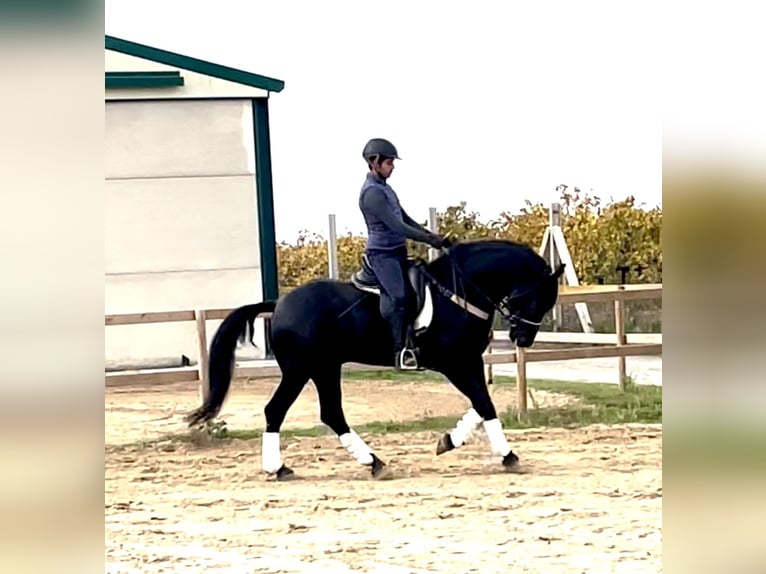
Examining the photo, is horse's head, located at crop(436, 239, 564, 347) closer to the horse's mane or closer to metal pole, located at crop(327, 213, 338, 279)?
the horse's mane

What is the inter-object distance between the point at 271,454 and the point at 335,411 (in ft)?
1.25

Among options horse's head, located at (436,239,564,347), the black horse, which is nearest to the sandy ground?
the black horse

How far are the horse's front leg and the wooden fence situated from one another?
676 millimetres

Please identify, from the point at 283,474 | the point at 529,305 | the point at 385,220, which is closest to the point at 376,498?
the point at 283,474

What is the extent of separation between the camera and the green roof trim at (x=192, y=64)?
17.6 feet

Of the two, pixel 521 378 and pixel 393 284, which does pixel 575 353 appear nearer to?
pixel 521 378

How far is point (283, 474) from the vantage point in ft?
16.7

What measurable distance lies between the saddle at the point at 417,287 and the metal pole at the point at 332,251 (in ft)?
0.68

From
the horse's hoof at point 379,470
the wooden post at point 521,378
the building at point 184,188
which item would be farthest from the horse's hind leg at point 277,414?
the wooden post at point 521,378

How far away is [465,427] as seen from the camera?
17.0ft

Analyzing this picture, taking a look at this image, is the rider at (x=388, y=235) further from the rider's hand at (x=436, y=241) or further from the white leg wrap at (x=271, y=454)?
the white leg wrap at (x=271, y=454)
